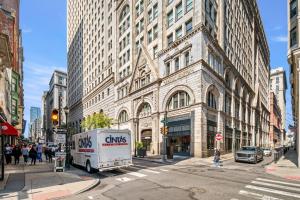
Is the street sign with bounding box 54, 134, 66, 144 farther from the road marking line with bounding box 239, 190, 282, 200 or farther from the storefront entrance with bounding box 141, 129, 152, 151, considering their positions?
the storefront entrance with bounding box 141, 129, 152, 151

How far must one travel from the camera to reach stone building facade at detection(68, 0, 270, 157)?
34.2 m

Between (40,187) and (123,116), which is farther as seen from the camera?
(123,116)

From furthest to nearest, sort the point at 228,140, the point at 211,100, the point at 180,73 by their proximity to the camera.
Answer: the point at 228,140 → the point at 211,100 → the point at 180,73

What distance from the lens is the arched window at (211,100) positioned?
3658cm

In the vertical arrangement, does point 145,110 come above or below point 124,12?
below

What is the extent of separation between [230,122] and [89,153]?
33391 mm

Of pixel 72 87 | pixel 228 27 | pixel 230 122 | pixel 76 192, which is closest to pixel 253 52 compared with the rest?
pixel 228 27

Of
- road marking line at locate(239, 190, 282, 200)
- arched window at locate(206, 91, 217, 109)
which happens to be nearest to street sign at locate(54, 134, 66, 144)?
road marking line at locate(239, 190, 282, 200)

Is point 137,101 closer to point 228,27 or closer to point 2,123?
point 228,27

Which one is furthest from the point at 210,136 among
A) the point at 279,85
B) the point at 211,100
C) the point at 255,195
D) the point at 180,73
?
the point at 279,85

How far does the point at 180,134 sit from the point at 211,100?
6.50 meters

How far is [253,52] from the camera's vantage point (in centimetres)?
7519

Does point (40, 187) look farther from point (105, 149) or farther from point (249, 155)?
point (249, 155)

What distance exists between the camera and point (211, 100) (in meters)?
37.6
